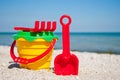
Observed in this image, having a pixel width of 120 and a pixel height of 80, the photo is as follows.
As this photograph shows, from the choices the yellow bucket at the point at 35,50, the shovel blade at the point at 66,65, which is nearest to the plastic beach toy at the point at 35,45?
the yellow bucket at the point at 35,50

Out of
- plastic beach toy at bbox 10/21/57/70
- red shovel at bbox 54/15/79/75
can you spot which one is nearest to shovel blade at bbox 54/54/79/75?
red shovel at bbox 54/15/79/75

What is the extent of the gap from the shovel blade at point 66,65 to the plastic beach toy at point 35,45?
0.19 meters

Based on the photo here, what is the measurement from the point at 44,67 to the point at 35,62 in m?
0.16

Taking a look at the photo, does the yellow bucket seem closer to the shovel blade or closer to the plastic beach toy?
the plastic beach toy

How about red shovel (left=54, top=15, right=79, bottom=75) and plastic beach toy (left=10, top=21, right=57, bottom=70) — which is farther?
plastic beach toy (left=10, top=21, right=57, bottom=70)

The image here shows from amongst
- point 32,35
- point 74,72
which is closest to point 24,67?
point 32,35

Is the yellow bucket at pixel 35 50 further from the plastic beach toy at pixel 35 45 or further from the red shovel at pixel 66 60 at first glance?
the red shovel at pixel 66 60

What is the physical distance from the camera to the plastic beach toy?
153 inches

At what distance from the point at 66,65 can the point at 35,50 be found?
484 millimetres

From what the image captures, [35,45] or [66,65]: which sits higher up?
[35,45]

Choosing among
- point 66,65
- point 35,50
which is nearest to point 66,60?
point 66,65

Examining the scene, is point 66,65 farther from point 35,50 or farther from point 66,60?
point 35,50

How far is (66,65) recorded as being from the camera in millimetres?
3898

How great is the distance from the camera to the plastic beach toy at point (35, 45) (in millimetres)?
3893
